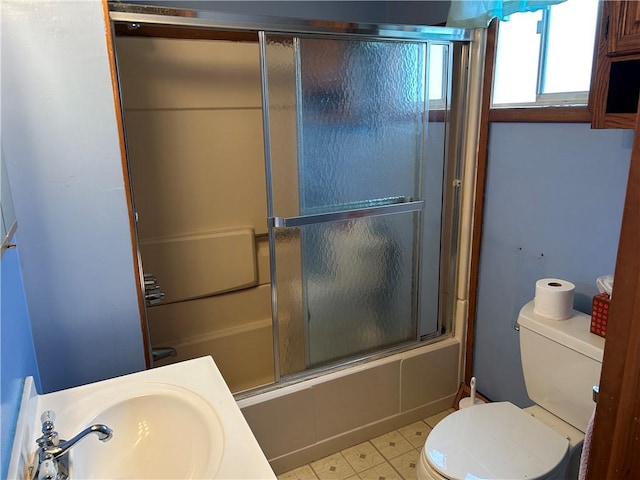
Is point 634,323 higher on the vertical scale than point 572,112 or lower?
lower

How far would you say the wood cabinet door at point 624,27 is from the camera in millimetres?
1042

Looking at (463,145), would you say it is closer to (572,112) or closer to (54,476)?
(572,112)

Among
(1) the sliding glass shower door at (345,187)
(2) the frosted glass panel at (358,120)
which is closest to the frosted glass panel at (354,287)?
(1) the sliding glass shower door at (345,187)

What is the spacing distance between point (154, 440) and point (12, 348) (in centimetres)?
41

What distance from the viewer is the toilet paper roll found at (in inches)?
63.8

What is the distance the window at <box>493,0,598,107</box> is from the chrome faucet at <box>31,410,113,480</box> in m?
1.81

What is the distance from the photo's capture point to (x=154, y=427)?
4.00 feet

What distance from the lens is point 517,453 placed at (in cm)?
150

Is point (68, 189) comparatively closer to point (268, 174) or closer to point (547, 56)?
point (268, 174)

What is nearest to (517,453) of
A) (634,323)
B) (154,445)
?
(634,323)

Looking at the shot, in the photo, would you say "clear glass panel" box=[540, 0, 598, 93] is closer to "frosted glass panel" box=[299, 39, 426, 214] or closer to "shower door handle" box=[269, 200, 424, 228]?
"frosted glass panel" box=[299, 39, 426, 214]

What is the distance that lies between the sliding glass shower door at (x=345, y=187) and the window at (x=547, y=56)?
0.25 metres

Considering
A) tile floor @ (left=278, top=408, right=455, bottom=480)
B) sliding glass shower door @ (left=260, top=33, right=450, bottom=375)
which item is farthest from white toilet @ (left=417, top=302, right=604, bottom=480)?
sliding glass shower door @ (left=260, top=33, right=450, bottom=375)

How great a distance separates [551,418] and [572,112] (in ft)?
3.60
